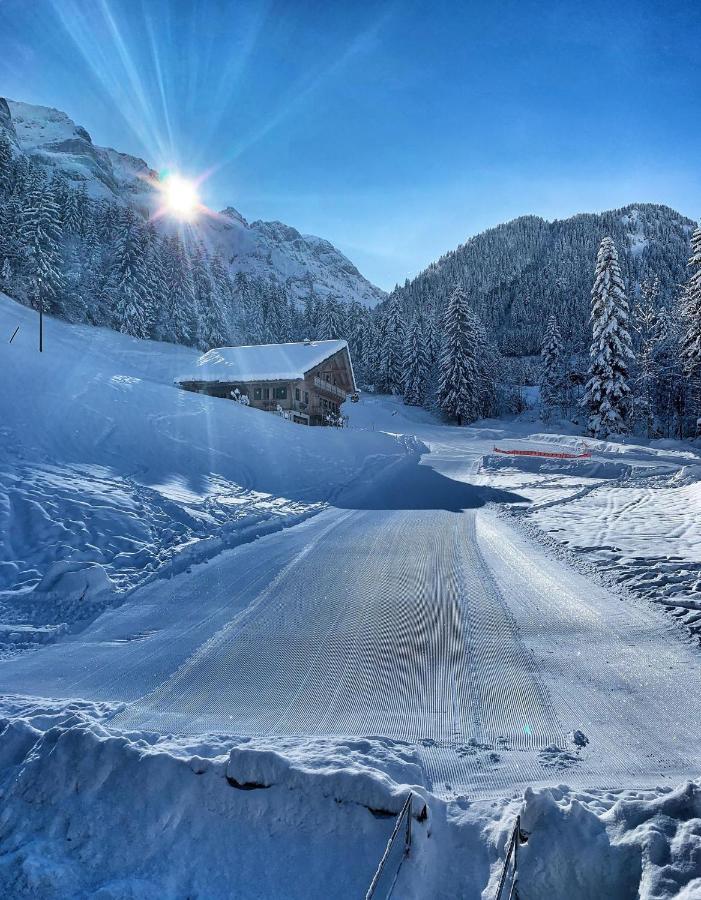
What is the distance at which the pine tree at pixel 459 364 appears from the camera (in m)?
53.6

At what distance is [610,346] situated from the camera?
1422 inches

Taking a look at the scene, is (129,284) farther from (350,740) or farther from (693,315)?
(350,740)

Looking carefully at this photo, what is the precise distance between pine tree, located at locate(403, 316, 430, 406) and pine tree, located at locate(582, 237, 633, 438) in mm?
26112

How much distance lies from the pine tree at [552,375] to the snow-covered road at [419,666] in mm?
59272

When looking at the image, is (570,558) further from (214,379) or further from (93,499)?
(214,379)

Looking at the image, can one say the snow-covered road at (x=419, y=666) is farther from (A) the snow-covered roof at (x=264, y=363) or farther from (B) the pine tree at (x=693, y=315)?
(B) the pine tree at (x=693, y=315)

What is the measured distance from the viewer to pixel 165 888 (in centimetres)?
221

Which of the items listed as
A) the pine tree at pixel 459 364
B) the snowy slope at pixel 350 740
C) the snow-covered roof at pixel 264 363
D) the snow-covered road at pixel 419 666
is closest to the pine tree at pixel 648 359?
the pine tree at pixel 459 364

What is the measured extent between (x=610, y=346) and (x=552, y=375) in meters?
26.7

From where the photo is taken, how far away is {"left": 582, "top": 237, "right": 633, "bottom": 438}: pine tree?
1396 inches

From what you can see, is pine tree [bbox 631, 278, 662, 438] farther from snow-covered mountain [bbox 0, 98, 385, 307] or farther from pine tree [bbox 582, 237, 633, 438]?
snow-covered mountain [bbox 0, 98, 385, 307]

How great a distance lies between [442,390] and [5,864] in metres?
54.2

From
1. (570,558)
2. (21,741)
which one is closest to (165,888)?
(21,741)

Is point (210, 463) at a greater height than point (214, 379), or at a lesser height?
lesser
